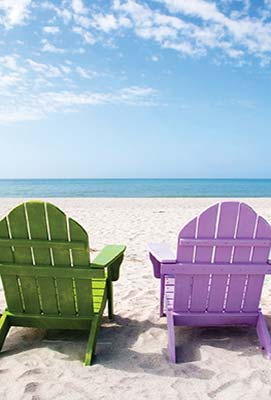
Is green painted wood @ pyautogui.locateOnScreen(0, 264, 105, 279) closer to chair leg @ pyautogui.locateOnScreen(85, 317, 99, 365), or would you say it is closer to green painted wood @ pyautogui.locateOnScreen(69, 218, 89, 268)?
green painted wood @ pyautogui.locateOnScreen(69, 218, 89, 268)

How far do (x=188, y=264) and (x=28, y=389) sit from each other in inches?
53.8

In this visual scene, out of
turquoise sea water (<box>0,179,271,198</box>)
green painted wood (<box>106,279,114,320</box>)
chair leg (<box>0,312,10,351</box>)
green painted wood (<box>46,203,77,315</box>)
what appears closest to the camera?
green painted wood (<box>46,203,77,315</box>)

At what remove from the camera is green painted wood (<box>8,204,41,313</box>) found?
7.06ft

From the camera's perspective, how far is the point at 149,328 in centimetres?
267

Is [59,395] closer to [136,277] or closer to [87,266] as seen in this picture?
[87,266]

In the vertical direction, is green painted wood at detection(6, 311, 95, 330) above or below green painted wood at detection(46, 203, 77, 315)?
below

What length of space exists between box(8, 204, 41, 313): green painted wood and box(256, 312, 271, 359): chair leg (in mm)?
1790

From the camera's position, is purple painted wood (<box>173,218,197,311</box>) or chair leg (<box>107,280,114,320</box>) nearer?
purple painted wood (<box>173,218,197,311</box>)

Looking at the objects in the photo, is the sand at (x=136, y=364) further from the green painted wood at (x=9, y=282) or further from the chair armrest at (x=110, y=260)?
the chair armrest at (x=110, y=260)

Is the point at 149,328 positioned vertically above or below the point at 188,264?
below

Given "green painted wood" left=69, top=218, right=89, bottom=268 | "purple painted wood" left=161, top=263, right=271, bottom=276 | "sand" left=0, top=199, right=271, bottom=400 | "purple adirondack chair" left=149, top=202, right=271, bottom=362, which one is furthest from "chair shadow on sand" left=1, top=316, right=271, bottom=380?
"green painted wood" left=69, top=218, right=89, bottom=268

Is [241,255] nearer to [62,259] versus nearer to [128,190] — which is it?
[62,259]

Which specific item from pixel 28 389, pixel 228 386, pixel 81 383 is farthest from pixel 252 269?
pixel 28 389

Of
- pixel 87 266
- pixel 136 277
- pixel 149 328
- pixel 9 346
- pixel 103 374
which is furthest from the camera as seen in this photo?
pixel 136 277
